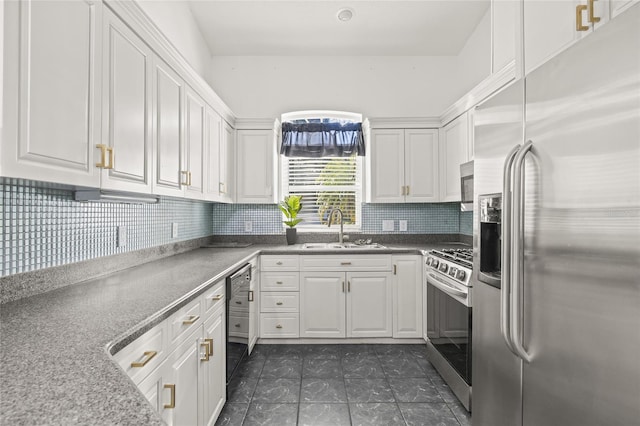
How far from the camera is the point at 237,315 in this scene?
7.47 ft

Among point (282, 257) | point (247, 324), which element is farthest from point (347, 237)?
point (247, 324)

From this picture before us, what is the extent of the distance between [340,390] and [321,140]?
2495mm

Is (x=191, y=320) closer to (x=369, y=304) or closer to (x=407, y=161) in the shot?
(x=369, y=304)

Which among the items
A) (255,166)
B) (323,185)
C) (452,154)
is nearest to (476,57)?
(452,154)

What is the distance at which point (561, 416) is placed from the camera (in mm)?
1005

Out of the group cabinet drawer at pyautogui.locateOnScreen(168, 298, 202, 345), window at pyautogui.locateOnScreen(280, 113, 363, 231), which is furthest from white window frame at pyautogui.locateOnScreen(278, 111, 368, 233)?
cabinet drawer at pyautogui.locateOnScreen(168, 298, 202, 345)

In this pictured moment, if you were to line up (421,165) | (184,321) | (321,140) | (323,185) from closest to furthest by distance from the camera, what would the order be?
(184,321)
(421,165)
(321,140)
(323,185)

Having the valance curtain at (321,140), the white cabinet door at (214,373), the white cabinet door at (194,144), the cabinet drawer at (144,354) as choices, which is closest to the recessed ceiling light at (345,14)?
the valance curtain at (321,140)

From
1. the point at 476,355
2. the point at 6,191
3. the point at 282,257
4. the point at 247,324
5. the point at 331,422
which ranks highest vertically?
the point at 6,191

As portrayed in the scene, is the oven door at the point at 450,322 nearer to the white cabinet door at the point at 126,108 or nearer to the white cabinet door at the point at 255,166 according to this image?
the white cabinet door at the point at 255,166

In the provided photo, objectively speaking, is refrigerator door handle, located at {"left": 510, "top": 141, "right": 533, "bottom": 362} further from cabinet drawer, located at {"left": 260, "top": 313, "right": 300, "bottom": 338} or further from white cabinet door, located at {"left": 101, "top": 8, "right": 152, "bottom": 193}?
cabinet drawer, located at {"left": 260, "top": 313, "right": 300, "bottom": 338}

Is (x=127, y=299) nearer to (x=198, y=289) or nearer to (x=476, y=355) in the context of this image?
(x=198, y=289)

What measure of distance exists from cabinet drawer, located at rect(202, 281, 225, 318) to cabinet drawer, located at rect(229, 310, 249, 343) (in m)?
0.20

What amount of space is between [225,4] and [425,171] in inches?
95.0
